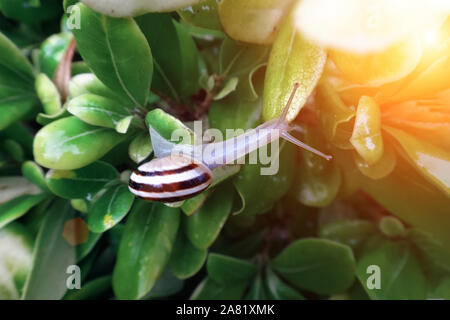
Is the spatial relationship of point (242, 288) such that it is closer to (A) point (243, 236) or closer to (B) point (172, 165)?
(A) point (243, 236)

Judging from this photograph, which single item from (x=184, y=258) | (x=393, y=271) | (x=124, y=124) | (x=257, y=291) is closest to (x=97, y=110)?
(x=124, y=124)

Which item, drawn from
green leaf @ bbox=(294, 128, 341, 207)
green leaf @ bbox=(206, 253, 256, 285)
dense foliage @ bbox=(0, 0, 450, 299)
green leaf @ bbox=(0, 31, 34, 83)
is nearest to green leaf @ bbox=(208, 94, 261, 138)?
dense foliage @ bbox=(0, 0, 450, 299)

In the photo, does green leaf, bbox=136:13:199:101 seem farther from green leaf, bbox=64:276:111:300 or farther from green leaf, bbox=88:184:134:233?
green leaf, bbox=64:276:111:300

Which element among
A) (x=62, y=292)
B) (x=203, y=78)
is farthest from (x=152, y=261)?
(x=203, y=78)

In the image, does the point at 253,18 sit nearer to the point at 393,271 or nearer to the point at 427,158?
the point at 427,158

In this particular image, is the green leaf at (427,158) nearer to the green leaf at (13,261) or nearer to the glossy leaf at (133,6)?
the glossy leaf at (133,6)

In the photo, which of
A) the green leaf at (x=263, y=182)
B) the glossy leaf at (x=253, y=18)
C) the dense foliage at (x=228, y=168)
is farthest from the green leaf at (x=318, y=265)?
the glossy leaf at (x=253, y=18)
